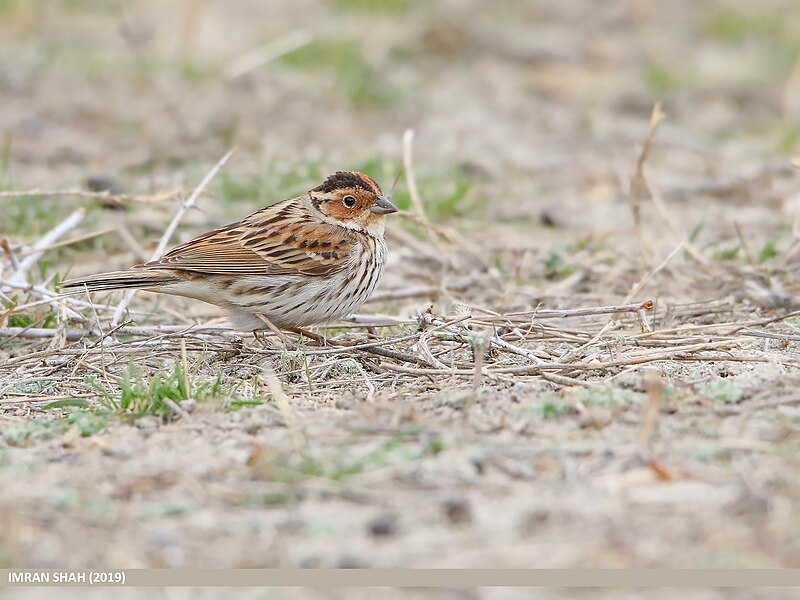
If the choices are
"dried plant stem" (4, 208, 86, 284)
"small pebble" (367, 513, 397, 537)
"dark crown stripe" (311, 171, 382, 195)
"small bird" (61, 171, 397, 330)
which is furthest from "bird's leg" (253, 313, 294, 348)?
"small pebble" (367, 513, 397, 537)

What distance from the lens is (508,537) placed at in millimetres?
3723

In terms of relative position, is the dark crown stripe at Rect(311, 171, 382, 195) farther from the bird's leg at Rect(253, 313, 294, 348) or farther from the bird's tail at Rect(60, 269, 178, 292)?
the bird's tail at Rect(60, 269, 178, 292)

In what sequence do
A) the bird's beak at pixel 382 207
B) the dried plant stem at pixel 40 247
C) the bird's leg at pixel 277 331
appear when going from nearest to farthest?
the bird's leg at pixel 277 331
the dried plant stem at pixel 40 247
the bird's beak at pixel 382 207

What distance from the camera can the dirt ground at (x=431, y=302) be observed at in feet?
12.7

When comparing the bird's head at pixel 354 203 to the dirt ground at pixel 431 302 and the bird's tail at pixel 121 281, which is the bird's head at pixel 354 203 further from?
the bird's tail at pixel 121 281

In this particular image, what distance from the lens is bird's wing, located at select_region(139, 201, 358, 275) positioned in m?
6.20

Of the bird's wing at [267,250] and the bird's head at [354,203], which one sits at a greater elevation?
the bird's head at [354,203]

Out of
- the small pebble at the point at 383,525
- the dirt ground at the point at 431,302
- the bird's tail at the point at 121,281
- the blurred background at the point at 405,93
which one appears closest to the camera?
the small pebble at the point at 383,525

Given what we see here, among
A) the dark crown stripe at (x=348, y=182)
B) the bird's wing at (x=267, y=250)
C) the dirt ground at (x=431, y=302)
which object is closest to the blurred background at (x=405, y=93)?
the dirt ground at (x=431, y=302)

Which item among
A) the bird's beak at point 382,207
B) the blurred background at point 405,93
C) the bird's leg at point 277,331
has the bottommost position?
the bird's leg at point 277,331

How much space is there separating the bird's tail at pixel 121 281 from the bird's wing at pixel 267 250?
0.21ft

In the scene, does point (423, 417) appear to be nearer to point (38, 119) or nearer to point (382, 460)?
point (382, 460)

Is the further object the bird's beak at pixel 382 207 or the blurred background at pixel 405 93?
the blurred background at pixel 405 93

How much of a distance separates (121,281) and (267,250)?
792mm
